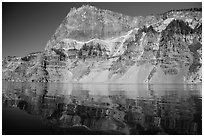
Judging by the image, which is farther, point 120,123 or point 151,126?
point 120,123

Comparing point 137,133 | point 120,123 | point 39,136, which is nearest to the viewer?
point 39,136

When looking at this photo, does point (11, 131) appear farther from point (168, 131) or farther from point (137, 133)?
point (168, 131)

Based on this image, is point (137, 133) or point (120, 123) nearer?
point (137, 133)

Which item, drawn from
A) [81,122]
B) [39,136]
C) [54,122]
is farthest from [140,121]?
[39,136]

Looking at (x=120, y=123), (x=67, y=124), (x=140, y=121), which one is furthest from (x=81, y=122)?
(x=140, y=121)

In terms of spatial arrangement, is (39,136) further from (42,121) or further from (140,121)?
(140,121)

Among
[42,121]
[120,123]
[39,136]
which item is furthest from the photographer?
[42,121]

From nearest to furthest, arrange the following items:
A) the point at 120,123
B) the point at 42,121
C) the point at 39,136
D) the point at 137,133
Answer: the point at 39,136, the point at 137,133, the point at 120,123, the point at 42,121

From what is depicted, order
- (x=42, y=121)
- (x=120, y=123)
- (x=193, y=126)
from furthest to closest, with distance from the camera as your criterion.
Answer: (x=42, y=121) → (x=120, y=123) → (x=193, y=126)
